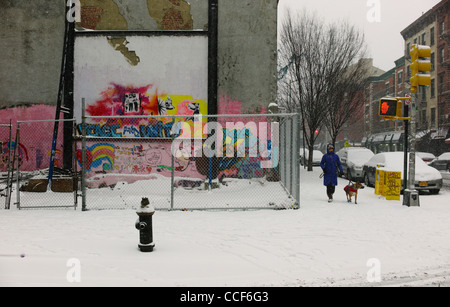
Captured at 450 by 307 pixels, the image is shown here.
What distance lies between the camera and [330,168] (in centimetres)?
1145

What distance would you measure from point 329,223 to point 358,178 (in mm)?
10998

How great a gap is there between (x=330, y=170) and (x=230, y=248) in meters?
6.10

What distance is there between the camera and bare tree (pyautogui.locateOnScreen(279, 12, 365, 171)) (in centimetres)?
2230

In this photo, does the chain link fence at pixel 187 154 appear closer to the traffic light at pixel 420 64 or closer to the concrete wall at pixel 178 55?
the concrete wall at pixel 178 55

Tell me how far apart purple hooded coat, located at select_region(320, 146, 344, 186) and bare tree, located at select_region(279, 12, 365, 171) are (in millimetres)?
11977

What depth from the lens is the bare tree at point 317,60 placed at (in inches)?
878

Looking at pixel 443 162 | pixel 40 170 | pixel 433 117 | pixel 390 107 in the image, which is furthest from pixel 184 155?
pixel 433 117

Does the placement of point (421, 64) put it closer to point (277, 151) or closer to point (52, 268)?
Answer: point (277, 151)

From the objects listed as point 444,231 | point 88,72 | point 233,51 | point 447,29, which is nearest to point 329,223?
point 444,231

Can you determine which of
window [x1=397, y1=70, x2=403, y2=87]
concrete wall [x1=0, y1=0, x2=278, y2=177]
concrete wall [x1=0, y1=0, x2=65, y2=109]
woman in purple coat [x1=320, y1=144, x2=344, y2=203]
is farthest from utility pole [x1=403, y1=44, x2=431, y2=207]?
window [x1=397, y1=70, x2=403, y2=87]

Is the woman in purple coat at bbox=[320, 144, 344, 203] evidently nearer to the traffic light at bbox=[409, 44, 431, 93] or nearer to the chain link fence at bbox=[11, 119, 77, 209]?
the traffic light at bbox=[409, 44, 431, 93]

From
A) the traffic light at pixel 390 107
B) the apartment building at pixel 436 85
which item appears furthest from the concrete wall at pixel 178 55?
the apartment building at pixel 436 85

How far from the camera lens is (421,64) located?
10.2 m

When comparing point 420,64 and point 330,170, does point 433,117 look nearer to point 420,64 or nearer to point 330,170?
point 420,64
